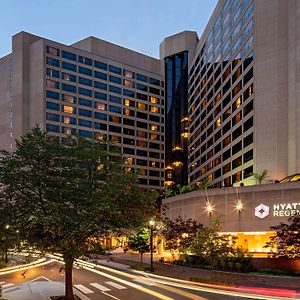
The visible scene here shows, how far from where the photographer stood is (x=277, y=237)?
38500 mm

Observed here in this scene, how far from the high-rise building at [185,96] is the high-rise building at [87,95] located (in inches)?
12.7

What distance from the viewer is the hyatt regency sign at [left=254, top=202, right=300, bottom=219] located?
166 ft

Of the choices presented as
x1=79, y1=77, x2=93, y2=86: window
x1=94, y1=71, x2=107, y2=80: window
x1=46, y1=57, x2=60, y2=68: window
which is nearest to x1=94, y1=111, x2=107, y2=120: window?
x1=79, y1=77, x2=93, y2=86: window

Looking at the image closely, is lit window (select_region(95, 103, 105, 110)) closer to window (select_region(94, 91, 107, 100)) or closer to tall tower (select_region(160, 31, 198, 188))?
window (select_region(94, 91, 107, 100))

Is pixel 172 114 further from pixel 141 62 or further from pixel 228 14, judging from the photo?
pixel 228 14

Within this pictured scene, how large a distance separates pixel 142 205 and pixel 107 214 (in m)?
2.98

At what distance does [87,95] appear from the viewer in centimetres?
13950

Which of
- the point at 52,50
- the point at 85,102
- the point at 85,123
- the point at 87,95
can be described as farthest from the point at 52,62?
the point at 85,123

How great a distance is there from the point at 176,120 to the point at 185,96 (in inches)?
346

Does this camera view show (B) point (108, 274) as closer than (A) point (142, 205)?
No

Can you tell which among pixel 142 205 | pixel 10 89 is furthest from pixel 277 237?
pixel 10 89

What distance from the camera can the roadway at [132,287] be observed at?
30.0m

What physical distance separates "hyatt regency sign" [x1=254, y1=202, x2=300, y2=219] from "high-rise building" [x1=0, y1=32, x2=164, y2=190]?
276 feet

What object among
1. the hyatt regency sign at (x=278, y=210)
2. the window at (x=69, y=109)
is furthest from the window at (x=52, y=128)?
the hyatt regency sign at (x=278, y=210)
